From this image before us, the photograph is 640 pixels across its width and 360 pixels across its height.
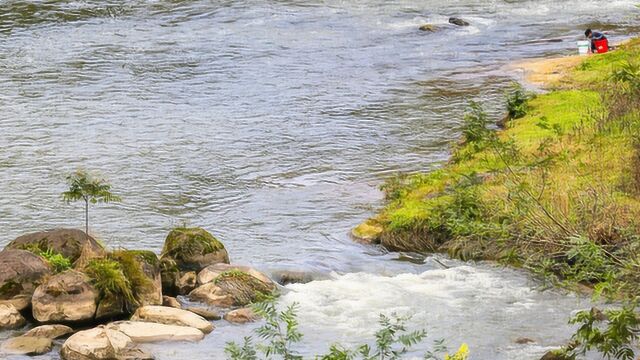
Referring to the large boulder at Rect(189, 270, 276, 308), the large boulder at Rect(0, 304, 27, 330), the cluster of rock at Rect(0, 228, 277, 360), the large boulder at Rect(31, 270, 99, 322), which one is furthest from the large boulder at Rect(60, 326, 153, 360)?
the large boulder at Rect(189, 270, 276, 308)

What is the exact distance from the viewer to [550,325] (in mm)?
14648

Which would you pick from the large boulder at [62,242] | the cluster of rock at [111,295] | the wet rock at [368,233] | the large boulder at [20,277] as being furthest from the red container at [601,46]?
the large boulder at [20,277]

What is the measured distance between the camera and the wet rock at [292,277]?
16.9m

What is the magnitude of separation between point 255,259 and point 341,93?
12.1 metres

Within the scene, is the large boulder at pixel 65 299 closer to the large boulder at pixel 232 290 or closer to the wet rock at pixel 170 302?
the wet rock at pixel 170 302

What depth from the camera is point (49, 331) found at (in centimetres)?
1461

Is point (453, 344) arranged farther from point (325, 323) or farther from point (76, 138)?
point (76, 138)

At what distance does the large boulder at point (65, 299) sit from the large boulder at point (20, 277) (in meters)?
0.29

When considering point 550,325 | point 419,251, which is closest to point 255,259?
point 419,251

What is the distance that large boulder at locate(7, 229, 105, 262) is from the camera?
53.8ft

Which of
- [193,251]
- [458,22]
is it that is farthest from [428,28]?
[193,251]

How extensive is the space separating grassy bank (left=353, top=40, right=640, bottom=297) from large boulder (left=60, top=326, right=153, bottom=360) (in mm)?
4207

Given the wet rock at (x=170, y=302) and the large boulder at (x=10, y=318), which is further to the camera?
the wet rock at (x=170, y=302)

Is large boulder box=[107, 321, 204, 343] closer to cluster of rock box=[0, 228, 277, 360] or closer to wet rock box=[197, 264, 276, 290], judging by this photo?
cluster of rock box=[0, 228, 277, 360]
